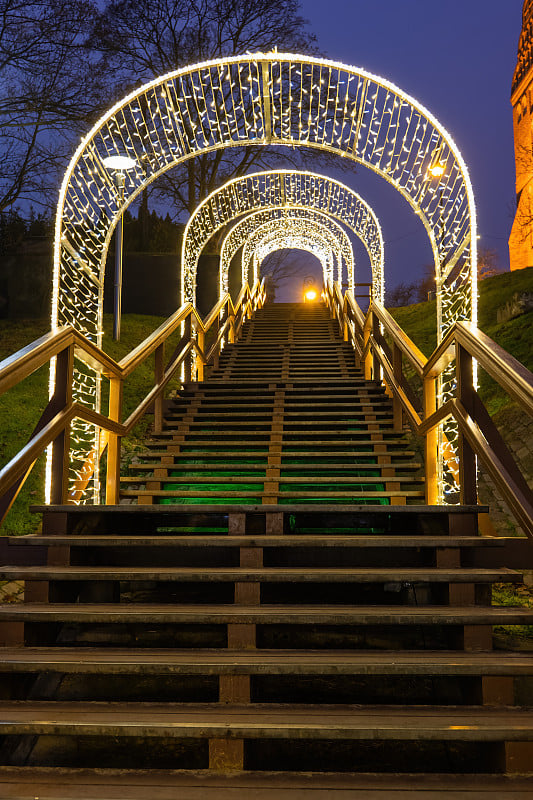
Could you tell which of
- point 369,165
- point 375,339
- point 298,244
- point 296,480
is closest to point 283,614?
point 296,480

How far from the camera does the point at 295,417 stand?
19.9 feet

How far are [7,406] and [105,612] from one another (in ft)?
21.7

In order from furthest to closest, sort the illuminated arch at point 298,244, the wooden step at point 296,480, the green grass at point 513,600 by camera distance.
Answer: the illuminated arch at point 298,244, the wooden step at point 296,480, the green grass at point 513,600

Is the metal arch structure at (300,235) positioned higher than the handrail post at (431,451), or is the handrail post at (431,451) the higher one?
the metal arch structure at (300,235)

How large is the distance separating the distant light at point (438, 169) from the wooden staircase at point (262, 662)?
11.4 feet

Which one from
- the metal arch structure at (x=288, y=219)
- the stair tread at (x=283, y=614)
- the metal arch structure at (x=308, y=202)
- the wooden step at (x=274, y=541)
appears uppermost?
the metal arch structure at (x=288, y=219)

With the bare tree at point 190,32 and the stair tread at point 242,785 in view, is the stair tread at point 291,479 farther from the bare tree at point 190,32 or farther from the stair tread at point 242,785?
the bare tree at point 190,32

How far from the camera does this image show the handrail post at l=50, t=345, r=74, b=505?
3.20m

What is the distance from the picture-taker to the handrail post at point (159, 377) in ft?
17.3

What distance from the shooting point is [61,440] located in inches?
129

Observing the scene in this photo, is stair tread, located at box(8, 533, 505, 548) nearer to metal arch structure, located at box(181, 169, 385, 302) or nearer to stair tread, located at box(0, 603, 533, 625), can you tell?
stair tread, located at box(0, 603, 533, 625)

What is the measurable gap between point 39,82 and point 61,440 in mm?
11518

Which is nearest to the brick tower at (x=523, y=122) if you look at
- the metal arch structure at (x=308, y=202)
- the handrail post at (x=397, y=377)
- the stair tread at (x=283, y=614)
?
the metal arch structure at (x=308, y=202)

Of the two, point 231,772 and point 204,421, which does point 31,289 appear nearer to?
point 204,421
